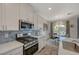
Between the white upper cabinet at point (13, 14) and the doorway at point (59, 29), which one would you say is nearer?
the white upper cabinet at point (13, 14)

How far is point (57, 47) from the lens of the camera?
2111 mm

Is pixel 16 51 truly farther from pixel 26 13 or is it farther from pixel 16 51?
pixel 26 13

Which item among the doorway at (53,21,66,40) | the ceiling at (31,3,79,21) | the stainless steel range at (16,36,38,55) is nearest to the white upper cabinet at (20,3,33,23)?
the ceiling at (31,3,79,21)

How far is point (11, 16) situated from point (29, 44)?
0.67 meters

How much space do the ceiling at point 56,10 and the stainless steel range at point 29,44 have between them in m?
0.55

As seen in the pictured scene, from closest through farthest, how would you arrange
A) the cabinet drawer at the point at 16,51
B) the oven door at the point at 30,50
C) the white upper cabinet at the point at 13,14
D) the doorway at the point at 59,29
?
the cabinet drawer at the point at 16,51 → the white upper cabinet at the point at 13,14 → the oven door at the point at 30,50 → the doorway at the point at 59,29

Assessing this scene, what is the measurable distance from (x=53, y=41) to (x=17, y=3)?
3.45 feet

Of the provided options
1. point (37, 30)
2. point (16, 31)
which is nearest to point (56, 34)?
point (37, 30)

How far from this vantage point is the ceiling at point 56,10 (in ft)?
6.08

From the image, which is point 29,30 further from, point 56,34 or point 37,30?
point 56,34

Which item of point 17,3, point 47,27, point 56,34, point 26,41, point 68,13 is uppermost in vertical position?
point 17,3

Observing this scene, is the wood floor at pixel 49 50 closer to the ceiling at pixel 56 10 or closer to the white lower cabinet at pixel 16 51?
the white lower cabinet at pixel 16 51

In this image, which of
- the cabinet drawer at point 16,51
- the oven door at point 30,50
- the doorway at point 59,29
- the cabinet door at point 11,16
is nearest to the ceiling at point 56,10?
the doorway at point 59,29

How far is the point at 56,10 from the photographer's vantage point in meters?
1.98
